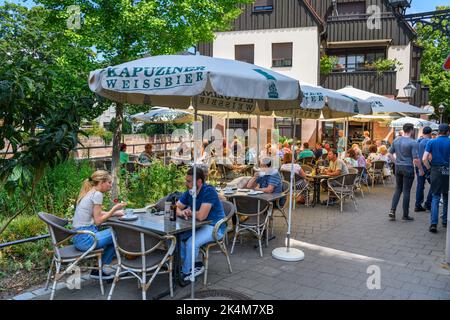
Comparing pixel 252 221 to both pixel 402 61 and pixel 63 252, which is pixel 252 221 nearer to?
pixel 63 252

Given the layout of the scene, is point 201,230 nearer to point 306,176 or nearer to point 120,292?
point 120,292

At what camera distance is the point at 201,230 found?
15.5ft

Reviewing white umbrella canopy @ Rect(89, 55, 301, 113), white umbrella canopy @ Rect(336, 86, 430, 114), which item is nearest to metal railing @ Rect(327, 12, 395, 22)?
white umbrella canopy @ Rect(336, 86, 430, 114)

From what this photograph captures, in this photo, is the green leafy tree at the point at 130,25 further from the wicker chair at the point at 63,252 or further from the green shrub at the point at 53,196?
the wicker chair at the point at 63,252

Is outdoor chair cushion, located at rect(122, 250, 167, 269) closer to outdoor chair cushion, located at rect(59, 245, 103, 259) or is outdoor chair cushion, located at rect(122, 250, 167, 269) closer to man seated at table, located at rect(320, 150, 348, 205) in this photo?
outdoor chair cushion, located at rect(59, 245, 103, 259)

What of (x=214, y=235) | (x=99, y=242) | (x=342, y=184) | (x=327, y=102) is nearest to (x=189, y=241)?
(x=214, y=235)

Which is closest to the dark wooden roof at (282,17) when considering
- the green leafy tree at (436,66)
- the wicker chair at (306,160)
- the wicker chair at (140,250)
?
the wicker chair at (306,160)

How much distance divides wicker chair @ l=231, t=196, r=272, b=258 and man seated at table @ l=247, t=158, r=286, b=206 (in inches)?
27.5

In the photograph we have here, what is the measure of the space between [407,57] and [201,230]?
2075 cm

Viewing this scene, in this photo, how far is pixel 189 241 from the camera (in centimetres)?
452

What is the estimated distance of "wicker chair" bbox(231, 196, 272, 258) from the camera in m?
5.61

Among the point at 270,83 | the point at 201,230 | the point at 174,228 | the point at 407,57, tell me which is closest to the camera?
the point at 270,83

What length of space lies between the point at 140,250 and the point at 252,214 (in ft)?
7.00

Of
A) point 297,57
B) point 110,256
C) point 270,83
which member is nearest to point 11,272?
point 110,256
